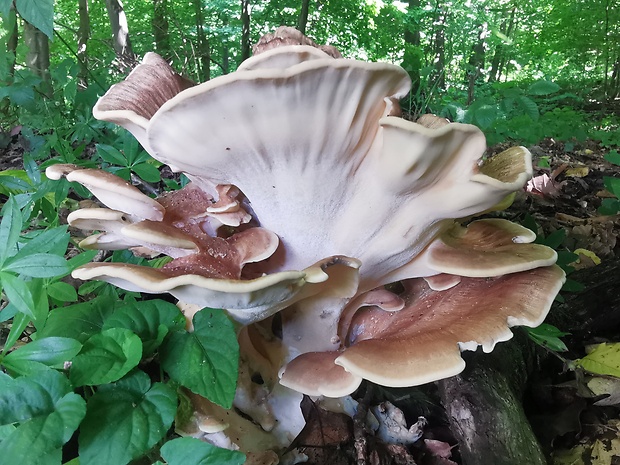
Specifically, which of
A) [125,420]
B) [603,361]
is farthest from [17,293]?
[603,361]

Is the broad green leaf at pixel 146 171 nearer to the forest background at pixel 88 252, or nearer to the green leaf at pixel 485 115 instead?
the forest background at pixel 88 252

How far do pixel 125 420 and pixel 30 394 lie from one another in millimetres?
245

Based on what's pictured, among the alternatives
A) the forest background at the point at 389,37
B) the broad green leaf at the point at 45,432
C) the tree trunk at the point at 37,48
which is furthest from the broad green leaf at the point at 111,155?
the tree trunk at the point at 37,48

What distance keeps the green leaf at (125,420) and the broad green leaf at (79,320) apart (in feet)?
→ 0.92

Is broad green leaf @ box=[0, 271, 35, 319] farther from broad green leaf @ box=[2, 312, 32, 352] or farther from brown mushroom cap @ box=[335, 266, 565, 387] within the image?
brown mushroom cap @ box=[335, 266, 565, 387]

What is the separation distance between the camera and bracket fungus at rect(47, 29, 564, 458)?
1189mm

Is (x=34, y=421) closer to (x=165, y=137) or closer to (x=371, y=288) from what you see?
(x=165, y=137)

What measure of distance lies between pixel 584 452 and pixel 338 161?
5.67 feet

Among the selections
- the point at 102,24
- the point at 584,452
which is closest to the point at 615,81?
the point at 102,24

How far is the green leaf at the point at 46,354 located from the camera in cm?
129

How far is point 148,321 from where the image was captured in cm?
151

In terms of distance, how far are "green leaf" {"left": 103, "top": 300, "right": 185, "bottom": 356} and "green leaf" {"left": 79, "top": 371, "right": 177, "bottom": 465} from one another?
143 millimetres

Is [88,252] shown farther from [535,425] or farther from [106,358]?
[535,425]

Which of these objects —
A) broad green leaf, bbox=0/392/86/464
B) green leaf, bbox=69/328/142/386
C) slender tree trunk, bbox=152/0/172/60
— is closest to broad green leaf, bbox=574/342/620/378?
green leaf, bbox=69/328/142/386
